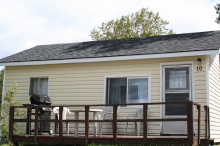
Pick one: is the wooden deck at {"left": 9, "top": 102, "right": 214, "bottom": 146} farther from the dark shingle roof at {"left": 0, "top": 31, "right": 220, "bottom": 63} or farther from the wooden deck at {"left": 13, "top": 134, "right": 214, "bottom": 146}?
the dark shingle roof at {"left": 0, "top": 31, "right": 220, "bottom": 63}

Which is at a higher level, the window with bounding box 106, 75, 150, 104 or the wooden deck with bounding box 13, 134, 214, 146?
the window with bounding box 106, 75, 150, 104

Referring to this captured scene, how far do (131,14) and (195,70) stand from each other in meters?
22.8

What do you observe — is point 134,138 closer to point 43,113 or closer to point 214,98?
point 43,113

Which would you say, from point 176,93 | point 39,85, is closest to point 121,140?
point 176,93

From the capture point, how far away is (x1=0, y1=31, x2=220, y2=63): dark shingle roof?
9305 millimetres

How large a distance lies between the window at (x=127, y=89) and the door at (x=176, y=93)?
0.64 m

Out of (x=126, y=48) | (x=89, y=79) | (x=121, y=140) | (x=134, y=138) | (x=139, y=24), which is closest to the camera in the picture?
(x=134, y=138)

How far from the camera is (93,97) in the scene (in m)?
10.2

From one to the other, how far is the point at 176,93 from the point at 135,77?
1465mm

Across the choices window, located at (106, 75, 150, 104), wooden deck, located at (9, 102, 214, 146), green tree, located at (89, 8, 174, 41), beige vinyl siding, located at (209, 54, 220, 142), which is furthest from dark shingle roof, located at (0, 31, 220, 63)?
green tree, located at (89, 8, 174, 41)

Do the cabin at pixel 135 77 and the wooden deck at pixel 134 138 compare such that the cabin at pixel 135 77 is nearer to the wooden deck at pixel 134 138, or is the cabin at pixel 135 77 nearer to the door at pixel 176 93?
the door at pixel 176 93

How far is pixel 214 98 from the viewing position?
9438mm

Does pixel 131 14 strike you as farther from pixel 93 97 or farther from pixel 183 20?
pixel 93 97

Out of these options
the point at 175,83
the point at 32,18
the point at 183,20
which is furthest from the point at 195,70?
the point at 183,20
